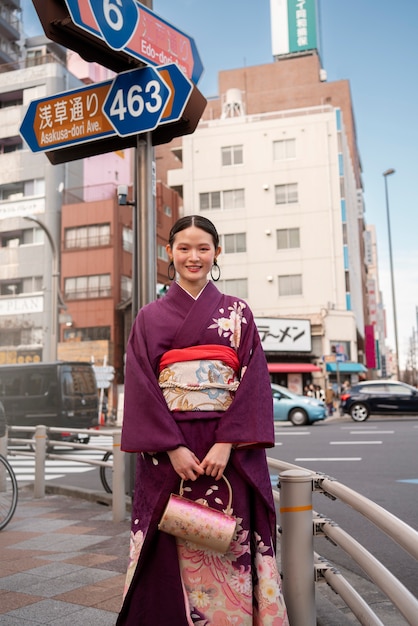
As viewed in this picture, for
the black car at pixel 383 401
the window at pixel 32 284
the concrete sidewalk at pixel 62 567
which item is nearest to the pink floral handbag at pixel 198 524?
the concrete sidewalk at pixel 62 567

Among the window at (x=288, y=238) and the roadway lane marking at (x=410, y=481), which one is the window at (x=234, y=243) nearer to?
the window at (x=288, y=238)

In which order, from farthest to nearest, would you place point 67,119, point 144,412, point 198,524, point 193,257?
point 67,119 → point 193,257 → point 144,412 → point 198,524

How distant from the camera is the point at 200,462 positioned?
229 cm

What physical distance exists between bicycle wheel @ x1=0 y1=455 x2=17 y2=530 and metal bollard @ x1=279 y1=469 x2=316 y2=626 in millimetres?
3354

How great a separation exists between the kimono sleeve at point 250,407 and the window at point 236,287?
113 ft

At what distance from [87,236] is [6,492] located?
29.6 metres

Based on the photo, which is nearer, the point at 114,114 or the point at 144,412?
the point at 144,412

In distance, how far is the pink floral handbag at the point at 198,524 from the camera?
220 cm

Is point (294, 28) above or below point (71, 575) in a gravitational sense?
above

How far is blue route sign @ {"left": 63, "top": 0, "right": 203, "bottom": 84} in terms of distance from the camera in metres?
4.57

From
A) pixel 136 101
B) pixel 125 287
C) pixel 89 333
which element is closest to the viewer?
pixel 136 101

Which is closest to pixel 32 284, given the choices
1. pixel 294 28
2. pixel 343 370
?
pixel 343 370

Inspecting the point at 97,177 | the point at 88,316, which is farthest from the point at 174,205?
the point at 88,316

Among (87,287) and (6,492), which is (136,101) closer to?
(6,492)
